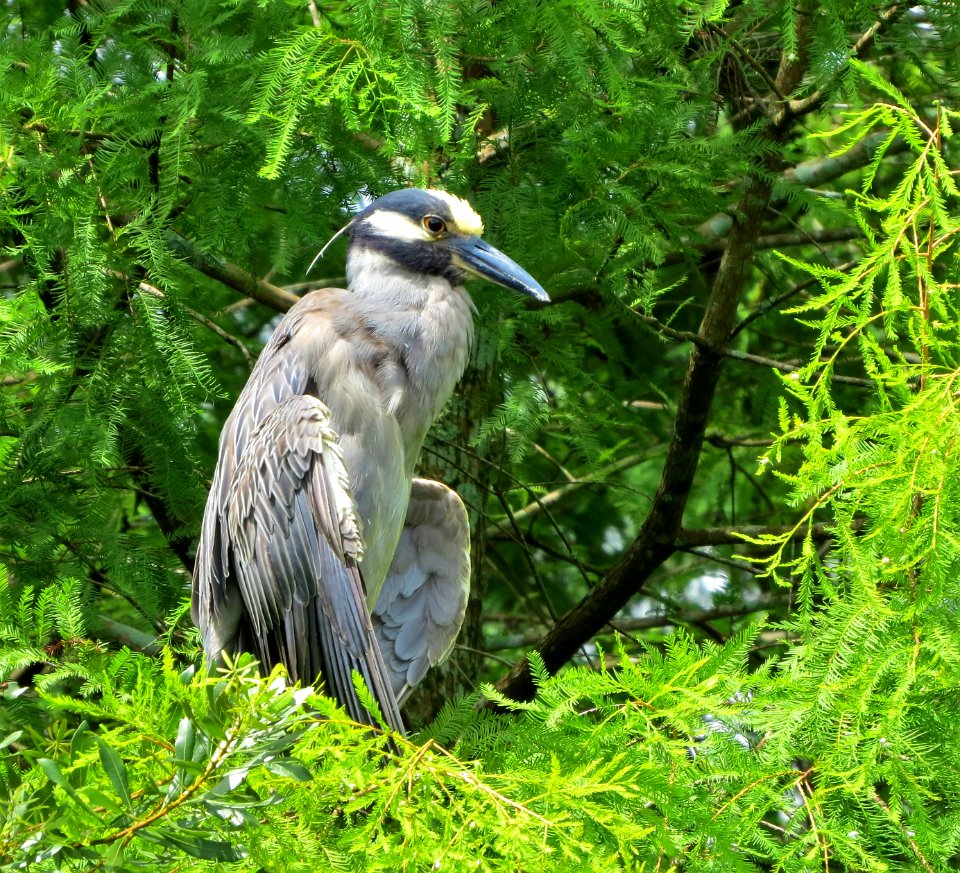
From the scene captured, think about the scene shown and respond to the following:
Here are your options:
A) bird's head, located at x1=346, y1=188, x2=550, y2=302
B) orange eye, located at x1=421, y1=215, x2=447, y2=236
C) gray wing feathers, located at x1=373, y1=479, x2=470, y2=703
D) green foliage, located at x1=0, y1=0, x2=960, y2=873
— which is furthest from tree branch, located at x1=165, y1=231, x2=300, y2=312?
gray wing feathers, located at x1=373, y1=479, x2=470, y2=703

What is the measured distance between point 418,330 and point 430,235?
349 millimetres

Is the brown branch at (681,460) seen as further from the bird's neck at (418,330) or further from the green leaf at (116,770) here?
the green leaf at (116,770)

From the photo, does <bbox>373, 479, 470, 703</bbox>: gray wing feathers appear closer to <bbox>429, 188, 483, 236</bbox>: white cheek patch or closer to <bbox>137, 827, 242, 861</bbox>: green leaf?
<bbox>429, 188, 483, 236</bbox>: white cheek patch

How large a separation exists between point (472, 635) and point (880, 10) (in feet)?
8.91

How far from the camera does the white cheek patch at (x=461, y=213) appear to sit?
13.1 ft

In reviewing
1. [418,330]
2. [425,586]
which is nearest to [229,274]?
[418,330]

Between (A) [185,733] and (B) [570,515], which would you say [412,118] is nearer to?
(A) [185,733]

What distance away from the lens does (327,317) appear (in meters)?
3.88

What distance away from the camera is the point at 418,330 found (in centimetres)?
396

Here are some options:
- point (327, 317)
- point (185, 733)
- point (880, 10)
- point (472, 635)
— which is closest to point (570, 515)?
point (472, 635)

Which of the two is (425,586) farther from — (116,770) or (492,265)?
(116,770)

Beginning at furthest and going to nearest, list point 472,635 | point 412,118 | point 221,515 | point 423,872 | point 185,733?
point 472,635, point 221,515, point 412,118, point 423,872, point 185,733

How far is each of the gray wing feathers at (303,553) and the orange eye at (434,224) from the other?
2.80 ft

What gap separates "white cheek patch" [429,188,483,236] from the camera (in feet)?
13.1
